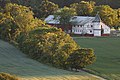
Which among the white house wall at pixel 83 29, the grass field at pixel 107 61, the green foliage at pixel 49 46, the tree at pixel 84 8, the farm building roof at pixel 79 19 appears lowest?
the grass field at pixel 107 61

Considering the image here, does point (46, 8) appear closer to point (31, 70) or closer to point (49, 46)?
point (49, 46)

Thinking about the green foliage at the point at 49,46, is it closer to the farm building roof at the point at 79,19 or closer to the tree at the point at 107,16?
the farm building roof at the point at 79,19

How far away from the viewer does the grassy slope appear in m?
36.2

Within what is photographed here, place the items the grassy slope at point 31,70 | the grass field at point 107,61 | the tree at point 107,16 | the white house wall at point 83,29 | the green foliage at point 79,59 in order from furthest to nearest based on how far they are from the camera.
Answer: the tree at point 107,16
the white house wall at point 83,29
the green foliage at point 79,59
the grass field at point 107,61
the grassy slope at point 31,70

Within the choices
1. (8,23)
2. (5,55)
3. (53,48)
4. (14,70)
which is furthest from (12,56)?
(8,23)

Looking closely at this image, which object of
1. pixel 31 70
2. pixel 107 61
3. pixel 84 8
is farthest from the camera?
pixel 84 8

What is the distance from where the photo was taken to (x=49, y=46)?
4762 centimetres

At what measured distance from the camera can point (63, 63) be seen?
147 ft

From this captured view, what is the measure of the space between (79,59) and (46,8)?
72.7 metres

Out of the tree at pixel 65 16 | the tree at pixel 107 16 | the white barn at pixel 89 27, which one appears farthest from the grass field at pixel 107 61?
the tree at pixel 107 16

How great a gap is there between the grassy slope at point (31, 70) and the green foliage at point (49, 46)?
66.7 inches

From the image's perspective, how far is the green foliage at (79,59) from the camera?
43406 millimetres

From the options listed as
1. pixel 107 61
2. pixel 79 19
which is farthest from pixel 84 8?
pixel 107 61

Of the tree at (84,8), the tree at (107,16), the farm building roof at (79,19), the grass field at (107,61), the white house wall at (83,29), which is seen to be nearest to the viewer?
the grass field at (107,61)
